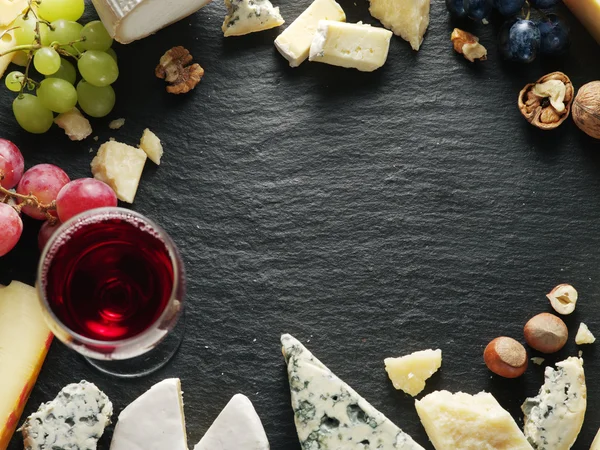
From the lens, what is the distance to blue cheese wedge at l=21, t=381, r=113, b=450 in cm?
154

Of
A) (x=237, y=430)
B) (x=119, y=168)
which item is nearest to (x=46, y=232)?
(x=119, y=168)

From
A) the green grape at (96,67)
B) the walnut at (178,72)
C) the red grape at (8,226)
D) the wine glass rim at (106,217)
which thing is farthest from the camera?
the walnut at (178,72)

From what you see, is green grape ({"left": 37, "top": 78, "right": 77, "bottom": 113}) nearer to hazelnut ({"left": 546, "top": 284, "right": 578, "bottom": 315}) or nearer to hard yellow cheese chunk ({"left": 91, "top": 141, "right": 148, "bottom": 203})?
hard yellow cheese chunk ({"left": 91, "top": 141, "right": 148, "bottom": 203})

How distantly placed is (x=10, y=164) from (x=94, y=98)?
207 millimetres

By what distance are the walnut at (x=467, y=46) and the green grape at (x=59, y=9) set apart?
0.76 m

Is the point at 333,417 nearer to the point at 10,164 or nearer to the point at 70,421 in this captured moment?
the point at 70,421

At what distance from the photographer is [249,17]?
1.69m

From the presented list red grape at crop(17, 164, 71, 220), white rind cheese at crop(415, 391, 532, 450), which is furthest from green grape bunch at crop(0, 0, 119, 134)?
white rind cheese at crop(415, 391, 532, 450)

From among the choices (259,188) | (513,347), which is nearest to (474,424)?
(513,347)

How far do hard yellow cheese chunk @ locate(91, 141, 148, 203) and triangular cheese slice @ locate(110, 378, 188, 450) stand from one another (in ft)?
1.26

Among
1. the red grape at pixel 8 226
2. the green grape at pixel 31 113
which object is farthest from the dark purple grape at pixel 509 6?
the red grape at pixel 8 226

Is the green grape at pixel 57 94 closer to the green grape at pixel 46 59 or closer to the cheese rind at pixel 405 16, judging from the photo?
the green grape at pixel 46 59

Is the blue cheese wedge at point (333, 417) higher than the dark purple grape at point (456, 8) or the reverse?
the reverse

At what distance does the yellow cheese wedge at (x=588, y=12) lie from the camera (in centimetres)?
168
